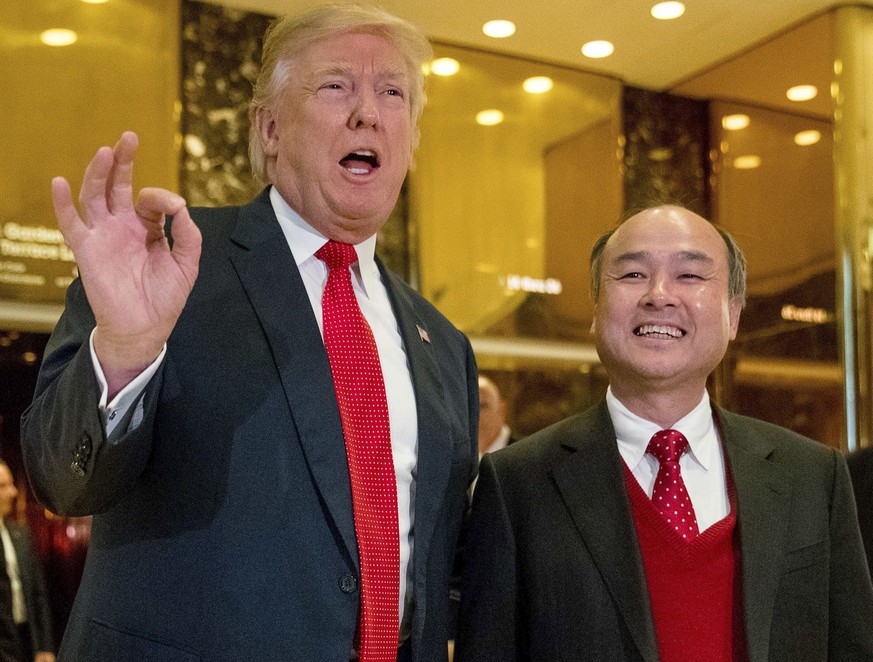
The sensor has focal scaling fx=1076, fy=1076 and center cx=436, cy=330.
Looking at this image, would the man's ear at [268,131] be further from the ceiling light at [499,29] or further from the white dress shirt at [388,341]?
the ceiling light at [499,29]

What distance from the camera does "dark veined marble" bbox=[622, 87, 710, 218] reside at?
618 centimetres

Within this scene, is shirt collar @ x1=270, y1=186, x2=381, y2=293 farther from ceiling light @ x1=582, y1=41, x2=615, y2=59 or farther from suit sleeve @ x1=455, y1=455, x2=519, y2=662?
ceiling light @ x1=582, y1=41, x2=615, y2=59

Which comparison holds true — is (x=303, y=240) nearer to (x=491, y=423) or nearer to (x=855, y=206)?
(x=491, y=423)

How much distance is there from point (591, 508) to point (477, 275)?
375 cm

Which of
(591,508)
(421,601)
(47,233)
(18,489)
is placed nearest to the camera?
(421,601)

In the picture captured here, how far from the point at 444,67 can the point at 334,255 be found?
3.96 m

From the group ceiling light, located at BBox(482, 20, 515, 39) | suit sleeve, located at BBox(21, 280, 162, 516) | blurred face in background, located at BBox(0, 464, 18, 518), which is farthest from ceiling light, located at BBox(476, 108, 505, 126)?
suit sleeve, located at BBox(21, 280, 162, 516)

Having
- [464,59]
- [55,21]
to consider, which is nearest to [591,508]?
[55,21]

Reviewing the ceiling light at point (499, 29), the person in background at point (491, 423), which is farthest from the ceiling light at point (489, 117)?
the person in background at point (491, 423)

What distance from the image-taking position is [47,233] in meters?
4.61

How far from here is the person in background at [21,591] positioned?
460 centimetres

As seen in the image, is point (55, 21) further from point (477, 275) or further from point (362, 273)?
point (362, 273)

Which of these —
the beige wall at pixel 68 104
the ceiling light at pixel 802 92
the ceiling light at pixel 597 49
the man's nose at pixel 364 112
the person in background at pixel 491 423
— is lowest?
the person in background at pixel 491 423

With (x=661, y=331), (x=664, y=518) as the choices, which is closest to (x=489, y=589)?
(x=664, y=518)
